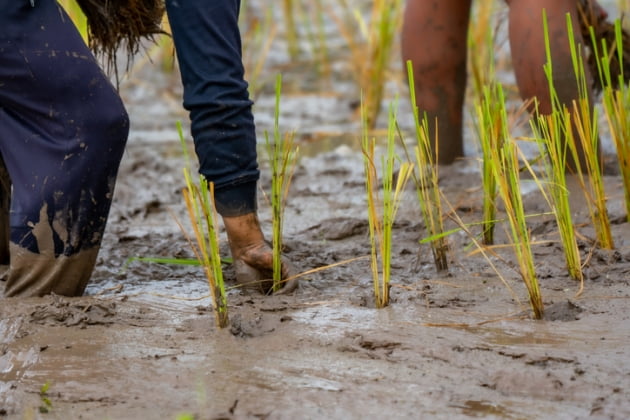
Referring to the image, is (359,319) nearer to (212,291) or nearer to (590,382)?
(212,291)

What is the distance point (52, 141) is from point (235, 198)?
1.36ft

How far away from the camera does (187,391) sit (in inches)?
65.7

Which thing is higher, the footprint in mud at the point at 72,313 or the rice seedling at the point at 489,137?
the rice seedling at the point at 489,137

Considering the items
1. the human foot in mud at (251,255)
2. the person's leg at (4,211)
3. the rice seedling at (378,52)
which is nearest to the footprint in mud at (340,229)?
the human foot in mud at (251,255)

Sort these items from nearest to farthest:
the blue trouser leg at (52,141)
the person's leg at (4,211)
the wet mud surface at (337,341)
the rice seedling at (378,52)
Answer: the wet mud surface at (337,341), the blue trouser leg at (52,141), the person's leg at (4,211), the rice seedling at (378,52)

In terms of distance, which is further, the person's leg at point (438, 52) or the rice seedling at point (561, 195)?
the person's leg at point (438, 52)

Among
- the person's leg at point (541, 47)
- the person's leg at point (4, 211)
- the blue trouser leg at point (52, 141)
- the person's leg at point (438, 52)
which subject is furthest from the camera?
the person's leg at point (438, 52)

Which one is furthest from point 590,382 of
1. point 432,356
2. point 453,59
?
point 453,59

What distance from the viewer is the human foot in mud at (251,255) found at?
2.20 meters

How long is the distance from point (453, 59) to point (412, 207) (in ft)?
1.76

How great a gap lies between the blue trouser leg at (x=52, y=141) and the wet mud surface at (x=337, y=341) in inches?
4.3

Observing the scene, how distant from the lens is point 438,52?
10.4 feet

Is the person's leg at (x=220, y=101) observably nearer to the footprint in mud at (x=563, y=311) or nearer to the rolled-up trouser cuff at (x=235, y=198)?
the rolled-up trouser cuff at (x=235, y=198)

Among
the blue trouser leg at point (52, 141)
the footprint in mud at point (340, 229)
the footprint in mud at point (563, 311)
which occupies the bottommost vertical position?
the footprint in mud at point (563, 311)
